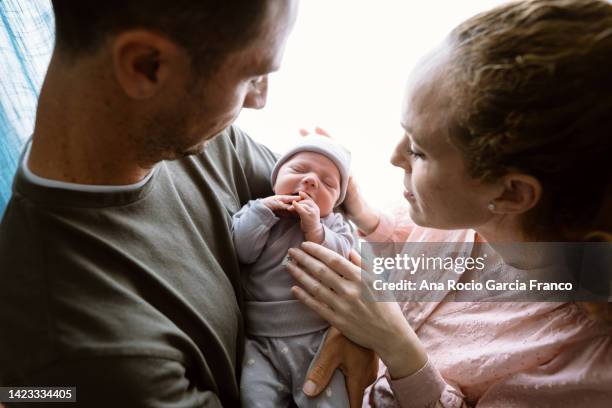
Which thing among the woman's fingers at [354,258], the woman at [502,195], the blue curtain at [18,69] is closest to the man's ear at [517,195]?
the woman at [502,195]

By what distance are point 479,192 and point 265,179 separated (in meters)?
0.65

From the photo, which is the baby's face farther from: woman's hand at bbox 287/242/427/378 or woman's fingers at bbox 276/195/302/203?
woman's hand at bbox 287/242/427/378

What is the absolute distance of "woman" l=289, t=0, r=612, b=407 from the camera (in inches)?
30.9

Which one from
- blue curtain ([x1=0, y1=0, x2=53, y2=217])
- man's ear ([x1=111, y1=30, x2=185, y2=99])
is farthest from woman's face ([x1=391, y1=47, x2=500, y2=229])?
blue curtain ([x1=0, y1=0, x2=53, y2=217])

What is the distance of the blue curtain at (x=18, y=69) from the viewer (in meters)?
1.03

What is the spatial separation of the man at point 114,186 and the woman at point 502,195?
13.7 inches

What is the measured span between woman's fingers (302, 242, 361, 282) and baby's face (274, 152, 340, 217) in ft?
0.52

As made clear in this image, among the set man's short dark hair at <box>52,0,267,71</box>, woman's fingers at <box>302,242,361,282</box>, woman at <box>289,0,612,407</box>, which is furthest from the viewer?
woman's fingers at <box>302,242,361,282</box>

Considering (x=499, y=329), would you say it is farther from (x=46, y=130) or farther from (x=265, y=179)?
(x=46, y=130)

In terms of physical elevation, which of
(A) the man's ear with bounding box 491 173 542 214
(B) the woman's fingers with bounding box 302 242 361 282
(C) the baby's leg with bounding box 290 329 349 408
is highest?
(A) the man's ear with bounding box 491 173 542 214

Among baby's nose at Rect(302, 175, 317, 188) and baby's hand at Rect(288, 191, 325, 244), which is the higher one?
baby's nose at Rect(302, 175, 317, 188)

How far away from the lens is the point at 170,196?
3.19 ft

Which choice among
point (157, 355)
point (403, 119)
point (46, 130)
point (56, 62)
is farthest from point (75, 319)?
point (403, 119)

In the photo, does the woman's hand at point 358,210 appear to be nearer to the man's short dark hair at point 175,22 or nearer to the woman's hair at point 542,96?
the woman's hair at point 542,96
